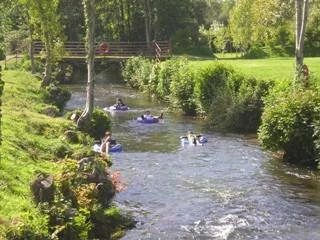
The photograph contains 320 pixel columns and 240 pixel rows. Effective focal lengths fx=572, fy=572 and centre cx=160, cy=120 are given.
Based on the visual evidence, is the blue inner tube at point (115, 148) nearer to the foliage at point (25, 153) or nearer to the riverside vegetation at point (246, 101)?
the foliage at point (25, 153)

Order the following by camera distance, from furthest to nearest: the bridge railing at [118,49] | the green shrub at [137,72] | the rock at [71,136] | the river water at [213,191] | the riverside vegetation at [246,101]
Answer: the bridge railing at [118,49] → the green shrub at [137,72] → the riverside vegetation at [246,101] → the rock at [71,136] → the river water at [213,191]

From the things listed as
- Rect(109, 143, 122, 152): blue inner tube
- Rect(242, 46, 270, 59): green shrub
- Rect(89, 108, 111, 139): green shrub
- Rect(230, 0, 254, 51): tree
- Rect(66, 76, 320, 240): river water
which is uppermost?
Rect(230, 0, 254, 51): tree

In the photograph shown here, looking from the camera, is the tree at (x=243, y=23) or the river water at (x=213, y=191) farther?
the tree at (x=243, y=23)

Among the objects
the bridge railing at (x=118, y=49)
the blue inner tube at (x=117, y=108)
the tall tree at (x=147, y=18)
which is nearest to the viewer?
the blue inner tube at (x=117, y=108)

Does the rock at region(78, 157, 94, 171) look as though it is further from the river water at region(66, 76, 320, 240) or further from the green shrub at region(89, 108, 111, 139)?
the green shrub at region(89, 108, 111, 139)

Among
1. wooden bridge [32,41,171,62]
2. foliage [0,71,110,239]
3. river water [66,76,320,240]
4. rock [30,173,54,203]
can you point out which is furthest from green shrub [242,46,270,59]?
rock [30,173,54,203]

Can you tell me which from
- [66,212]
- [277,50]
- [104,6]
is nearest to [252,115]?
[66,212]

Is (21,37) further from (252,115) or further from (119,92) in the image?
(252,115)

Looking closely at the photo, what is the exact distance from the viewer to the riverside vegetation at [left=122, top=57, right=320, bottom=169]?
23797 millimetres

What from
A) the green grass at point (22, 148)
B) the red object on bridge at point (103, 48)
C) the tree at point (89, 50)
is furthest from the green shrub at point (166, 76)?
the red object on bridge at point (103, 48)

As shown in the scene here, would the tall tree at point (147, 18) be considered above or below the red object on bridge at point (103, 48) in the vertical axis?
above

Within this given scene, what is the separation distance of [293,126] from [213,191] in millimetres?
5394

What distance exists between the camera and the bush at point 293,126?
77.5 ft

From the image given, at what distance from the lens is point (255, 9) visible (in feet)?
238
